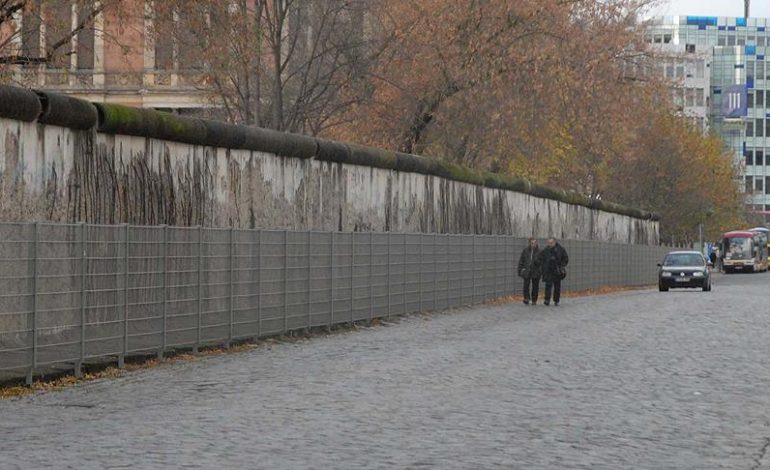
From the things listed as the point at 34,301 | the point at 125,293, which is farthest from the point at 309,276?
the point at 34,301

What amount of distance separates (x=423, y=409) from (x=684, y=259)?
144 ft

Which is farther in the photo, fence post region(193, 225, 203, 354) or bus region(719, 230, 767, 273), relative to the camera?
bus region(719, 230, 767, 273)

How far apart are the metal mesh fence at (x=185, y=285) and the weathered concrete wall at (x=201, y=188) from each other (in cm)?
107

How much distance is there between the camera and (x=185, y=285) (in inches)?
802

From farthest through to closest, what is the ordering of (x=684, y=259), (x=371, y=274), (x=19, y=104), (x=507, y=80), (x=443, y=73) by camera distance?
(x=684, y=259) → (x=507, y=80) → (x=443, y=73) → (x=371, y=274) → (x=19, y=104)

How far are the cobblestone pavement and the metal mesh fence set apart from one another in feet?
2.08

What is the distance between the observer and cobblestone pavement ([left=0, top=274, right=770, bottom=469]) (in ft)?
34.5

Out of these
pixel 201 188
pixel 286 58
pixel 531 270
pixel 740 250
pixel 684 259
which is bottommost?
pixel 531 270

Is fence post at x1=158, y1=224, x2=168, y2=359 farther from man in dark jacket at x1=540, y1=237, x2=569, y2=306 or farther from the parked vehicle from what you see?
the parked vehicle

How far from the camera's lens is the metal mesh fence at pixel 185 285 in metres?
16.0

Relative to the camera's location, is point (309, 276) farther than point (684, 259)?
No

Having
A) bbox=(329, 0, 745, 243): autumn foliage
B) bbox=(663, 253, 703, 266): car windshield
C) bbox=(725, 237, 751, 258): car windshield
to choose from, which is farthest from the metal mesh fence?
bbox=(725, 237, 751, 258): car windshield

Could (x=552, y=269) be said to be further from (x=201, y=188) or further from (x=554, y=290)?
(x=201, y=188)

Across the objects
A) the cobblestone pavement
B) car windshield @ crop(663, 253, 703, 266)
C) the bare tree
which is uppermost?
the bare tree
